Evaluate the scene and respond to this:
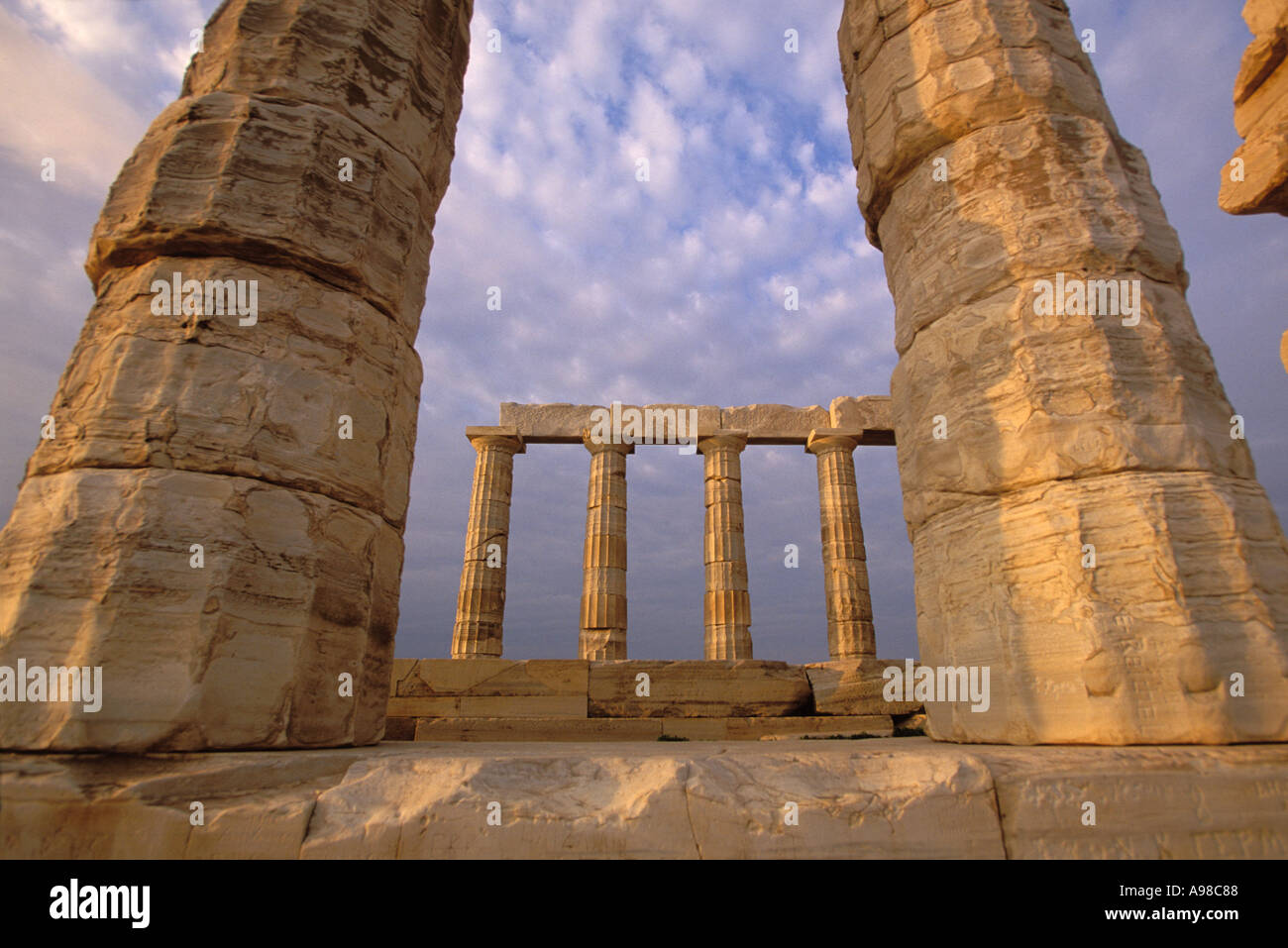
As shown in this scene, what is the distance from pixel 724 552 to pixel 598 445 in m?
4.50

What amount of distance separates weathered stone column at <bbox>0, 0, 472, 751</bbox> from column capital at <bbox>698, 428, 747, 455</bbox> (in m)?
13.3

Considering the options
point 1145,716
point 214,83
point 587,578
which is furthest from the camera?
point 587,578

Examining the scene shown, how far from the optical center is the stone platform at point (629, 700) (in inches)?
376

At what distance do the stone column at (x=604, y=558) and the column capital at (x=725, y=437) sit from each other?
7.40 feet

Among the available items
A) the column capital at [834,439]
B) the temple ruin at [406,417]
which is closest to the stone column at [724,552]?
the column capital at [834,439]

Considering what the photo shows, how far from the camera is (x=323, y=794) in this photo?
8.27ft

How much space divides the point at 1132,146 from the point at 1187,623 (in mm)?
3242

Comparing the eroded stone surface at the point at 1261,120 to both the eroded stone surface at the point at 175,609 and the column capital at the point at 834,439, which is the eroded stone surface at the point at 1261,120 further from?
the column capital at the point at 834,439

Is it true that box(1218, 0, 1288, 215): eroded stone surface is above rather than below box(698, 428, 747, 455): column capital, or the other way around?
below

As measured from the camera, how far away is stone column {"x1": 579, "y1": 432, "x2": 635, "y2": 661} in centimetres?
1584

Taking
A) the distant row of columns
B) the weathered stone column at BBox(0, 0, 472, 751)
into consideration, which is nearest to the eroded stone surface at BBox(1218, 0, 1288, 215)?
the weathered stone column at BBox(0, 0, 472, 751)

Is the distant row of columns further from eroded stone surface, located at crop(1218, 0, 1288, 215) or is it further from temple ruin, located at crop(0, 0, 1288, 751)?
eroded stone surface, located at crop(1218, 0, 1288, 215)

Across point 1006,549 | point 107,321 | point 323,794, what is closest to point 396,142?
point 107,321
